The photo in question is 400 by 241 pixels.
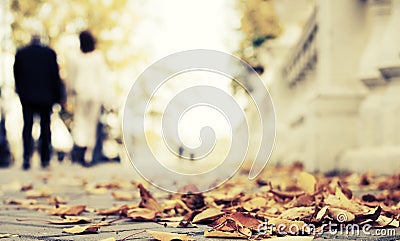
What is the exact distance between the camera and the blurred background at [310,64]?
18.8ft

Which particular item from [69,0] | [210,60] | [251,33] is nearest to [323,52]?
[210,60]

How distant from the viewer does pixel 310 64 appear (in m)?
8.70

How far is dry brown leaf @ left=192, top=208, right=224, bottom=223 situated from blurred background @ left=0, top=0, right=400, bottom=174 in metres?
1.26

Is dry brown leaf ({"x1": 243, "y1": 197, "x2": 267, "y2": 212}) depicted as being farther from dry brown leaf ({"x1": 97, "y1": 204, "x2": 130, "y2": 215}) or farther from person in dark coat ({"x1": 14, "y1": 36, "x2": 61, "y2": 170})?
person in dark coat ({"x1": 14, "y1": 36, "x2": 61, "y2": 170})

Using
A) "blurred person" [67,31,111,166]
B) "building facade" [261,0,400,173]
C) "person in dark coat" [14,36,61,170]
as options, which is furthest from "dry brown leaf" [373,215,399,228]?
"blurred person" [67,31,111,166]

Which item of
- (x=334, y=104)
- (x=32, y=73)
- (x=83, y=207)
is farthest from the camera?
(x=32, y=73)

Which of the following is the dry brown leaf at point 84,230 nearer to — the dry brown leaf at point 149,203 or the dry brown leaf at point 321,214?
the dry brown leaf at point 149,203

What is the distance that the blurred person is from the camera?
1030 centimetres

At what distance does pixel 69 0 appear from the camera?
19516 millimetres

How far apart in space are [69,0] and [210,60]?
55.2ft

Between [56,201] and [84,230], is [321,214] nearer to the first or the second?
[84,230]

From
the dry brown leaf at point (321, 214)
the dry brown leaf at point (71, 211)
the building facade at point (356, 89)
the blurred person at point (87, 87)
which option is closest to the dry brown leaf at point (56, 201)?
the dry brown leaf at point (71, 211)

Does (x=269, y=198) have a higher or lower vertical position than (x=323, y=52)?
lower

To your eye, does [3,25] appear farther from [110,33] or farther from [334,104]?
[334,104]
